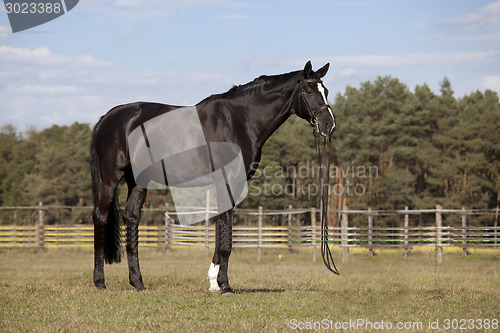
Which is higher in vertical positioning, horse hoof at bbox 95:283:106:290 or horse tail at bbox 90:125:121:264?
horse tail at bbox 90:125:121:264

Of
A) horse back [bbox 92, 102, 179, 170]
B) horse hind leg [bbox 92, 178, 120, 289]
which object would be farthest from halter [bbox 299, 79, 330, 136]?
horse hind leg [bbox 92, 178, 120, 289]

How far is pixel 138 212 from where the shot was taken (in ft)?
28.0

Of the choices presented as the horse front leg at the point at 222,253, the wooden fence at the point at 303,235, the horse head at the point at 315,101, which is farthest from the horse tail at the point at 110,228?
the wooden fence at the point at 303,235

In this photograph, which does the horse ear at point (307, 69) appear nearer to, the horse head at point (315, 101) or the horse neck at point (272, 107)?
the horse head at point (315, 101)

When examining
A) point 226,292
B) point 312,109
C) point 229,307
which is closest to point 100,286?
point 226,292

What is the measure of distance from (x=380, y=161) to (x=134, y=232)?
45477 mm

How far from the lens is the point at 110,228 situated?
8.74 meters

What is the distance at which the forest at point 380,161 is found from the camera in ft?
153

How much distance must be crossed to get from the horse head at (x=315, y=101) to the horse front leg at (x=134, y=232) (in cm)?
271

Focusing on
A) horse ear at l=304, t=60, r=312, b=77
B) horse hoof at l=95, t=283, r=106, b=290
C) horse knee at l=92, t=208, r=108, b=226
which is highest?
horse ear at l=304, t=60, r=312, b=77

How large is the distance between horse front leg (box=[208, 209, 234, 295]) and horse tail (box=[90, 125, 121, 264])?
1.66 m

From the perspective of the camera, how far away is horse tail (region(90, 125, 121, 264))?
28.3 ft

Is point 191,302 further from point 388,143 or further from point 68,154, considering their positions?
point 68,154

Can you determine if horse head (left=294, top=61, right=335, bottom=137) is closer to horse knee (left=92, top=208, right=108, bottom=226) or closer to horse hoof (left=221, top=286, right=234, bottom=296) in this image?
horse hoof (left=221, top=286, right=234, bottom=296)
